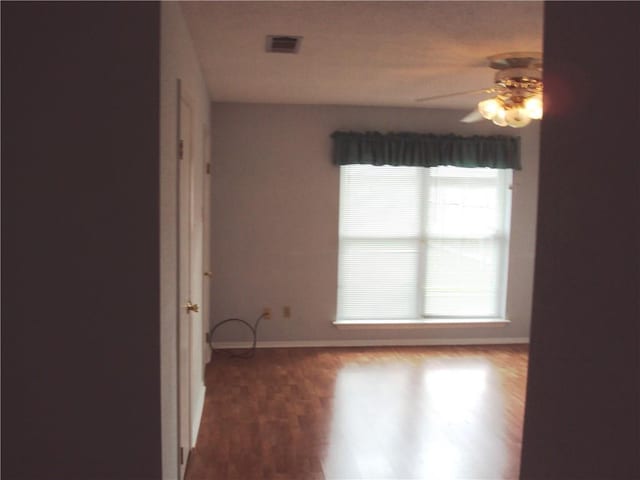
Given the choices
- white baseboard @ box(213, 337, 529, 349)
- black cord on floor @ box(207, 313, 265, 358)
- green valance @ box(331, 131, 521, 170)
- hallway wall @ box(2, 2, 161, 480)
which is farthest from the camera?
white baseboard @ box(213, 337, 529, 349)

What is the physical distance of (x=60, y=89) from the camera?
1.78 metres

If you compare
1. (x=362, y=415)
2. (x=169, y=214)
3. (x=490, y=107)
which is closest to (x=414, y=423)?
(x=362, y=415)

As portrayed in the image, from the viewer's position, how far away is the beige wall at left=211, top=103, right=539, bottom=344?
5.61 metres

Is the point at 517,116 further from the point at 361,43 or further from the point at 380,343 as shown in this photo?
the point at 380,343

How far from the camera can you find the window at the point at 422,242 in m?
5.86

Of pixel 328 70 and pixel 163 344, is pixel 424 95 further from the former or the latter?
pixel 163 344

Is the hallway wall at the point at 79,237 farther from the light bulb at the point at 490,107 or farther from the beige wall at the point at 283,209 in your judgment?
the beige wall at the point at 283,209

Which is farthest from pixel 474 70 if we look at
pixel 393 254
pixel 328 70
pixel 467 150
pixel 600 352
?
pixel 600 352

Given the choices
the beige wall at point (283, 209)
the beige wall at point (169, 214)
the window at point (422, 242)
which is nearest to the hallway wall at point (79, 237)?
the beige wall at point (169, 214)

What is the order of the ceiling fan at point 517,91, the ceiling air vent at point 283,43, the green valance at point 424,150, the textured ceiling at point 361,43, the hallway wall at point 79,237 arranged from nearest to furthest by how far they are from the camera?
1. the hallway wall at point 79,237
2. the textured ceiling at point 361,43
3. the ceiling air vent at point 283,43
4. the ceiling fan at point 517,91
5. the green valance at point 424,150

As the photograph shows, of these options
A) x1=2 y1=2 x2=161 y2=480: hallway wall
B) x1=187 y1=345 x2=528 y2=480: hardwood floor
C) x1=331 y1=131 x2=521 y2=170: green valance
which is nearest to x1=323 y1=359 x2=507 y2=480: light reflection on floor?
x1=187 y1=345 x2=528 y2=480: hardwood floor

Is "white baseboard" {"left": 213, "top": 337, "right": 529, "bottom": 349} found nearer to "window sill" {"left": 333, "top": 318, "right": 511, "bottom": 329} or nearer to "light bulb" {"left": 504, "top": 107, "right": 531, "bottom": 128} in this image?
"window sill" {"left": 333, "top": 318, "right": 511, "bottom": 329}

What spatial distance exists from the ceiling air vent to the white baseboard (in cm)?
321

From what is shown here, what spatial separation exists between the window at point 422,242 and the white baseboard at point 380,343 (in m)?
0.23
